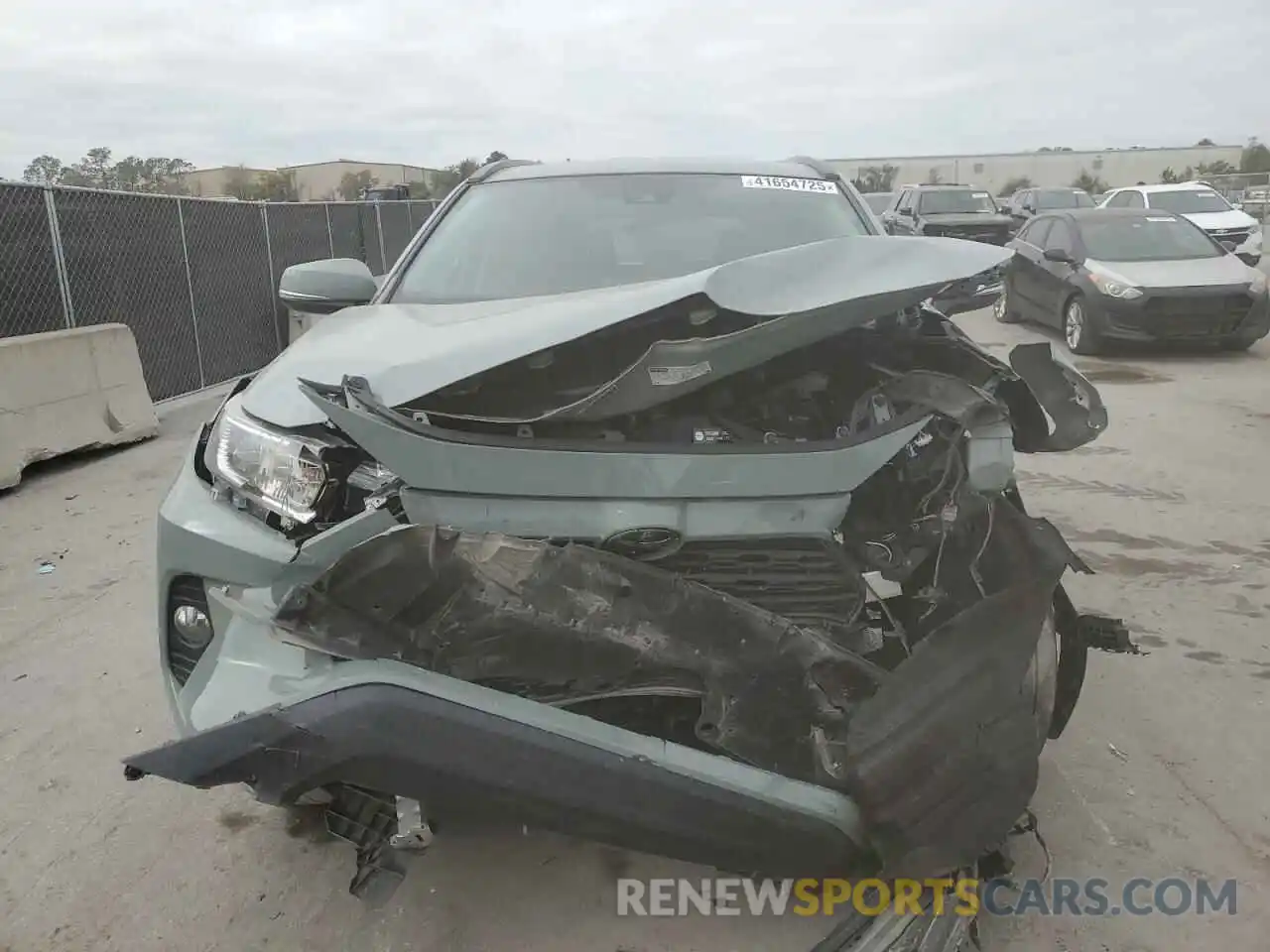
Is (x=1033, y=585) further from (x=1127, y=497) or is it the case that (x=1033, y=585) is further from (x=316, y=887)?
(x=1127, y=497)

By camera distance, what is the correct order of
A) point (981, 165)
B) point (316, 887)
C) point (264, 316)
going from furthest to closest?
1. point (981, 165)
2. point (264, 316)
3. point (316, 887)

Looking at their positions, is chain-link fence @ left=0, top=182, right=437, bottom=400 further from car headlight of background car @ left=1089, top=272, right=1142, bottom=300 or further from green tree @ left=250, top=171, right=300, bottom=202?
green tree @ left=250, top=171, right=300, bottom=202

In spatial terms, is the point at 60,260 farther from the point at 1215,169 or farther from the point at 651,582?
the point at 1215,169

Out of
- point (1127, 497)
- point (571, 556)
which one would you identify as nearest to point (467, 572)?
point (571, 556)

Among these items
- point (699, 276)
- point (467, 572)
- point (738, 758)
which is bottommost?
point (738, 758)

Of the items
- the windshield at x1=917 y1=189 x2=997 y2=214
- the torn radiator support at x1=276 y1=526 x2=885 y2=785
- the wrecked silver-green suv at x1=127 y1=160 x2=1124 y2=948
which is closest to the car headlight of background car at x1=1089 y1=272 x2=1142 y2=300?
the wrecked silver-green suv at x1=127 y1=160 x2=1124 y2=948

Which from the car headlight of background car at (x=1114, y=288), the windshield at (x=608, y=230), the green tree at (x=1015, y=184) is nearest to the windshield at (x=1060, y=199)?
the car headlight of background car at (x=1114, y=288)

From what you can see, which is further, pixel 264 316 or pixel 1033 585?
pixel 264 316

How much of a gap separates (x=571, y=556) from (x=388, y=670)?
0.42 metres

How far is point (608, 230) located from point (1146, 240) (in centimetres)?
959

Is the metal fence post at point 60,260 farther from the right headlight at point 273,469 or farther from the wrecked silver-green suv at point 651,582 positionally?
the right headlight at point 273,469

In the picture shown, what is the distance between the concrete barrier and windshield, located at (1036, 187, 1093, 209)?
64.4ft

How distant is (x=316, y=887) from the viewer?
8.23ft

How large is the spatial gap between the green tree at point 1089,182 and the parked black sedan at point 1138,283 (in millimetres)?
46924
